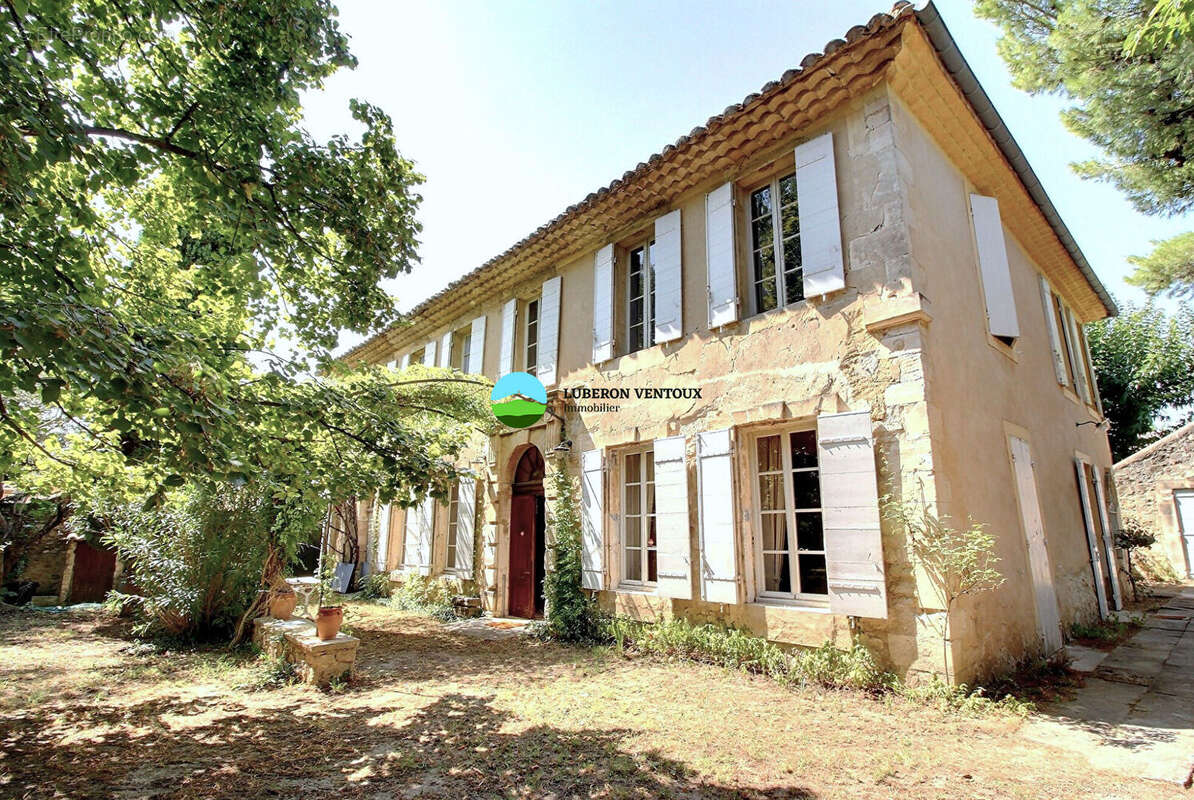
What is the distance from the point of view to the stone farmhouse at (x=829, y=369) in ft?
15.2

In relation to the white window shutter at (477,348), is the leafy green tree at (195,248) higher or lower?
lower

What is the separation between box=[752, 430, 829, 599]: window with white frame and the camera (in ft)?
16.9

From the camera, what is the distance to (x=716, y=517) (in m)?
5.52

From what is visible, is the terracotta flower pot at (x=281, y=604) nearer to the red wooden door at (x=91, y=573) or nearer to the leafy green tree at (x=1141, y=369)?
the red wooden door at (x=91, y=573)

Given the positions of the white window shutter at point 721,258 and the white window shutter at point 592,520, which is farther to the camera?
the white window shutter at point 592,520

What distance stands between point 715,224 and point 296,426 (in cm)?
460

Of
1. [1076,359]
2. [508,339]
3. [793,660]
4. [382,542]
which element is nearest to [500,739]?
[793,660]

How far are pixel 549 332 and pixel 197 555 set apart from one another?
5028 mm

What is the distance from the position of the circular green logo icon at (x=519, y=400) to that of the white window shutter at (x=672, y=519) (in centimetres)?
238

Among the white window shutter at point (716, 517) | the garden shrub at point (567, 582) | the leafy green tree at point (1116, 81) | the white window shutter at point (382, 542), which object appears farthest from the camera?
the white window shutter at point (382, 542)

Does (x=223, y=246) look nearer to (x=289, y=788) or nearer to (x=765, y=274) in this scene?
(x=289, y=788)

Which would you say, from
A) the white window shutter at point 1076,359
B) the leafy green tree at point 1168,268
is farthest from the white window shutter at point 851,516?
the leafy green tree at point 1168,268

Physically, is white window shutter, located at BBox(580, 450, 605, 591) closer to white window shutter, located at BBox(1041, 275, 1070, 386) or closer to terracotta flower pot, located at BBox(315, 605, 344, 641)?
terracotta flower pot, located at BBox(315, 605, 344, 641)

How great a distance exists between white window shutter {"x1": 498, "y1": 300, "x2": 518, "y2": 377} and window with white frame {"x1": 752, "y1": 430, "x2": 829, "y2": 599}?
15.0ft
